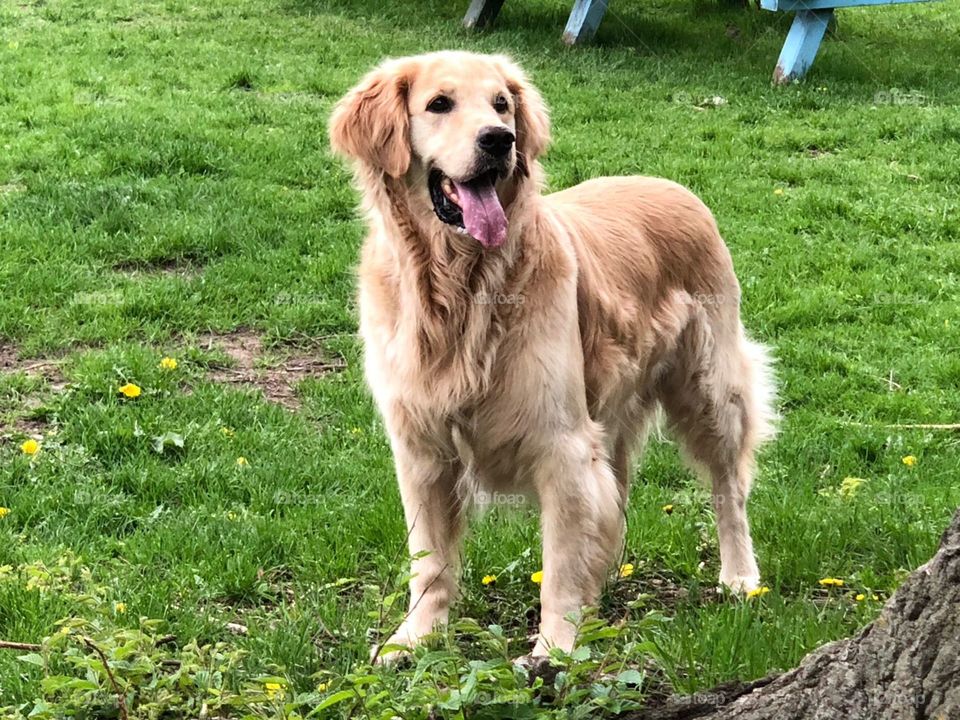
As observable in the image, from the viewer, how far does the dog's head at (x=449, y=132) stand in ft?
9.52

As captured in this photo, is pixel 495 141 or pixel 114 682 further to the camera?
pixel 495 141

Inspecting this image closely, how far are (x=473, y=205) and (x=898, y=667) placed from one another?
166 cm

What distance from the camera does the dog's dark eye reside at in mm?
3035

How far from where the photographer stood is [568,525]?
294 centimetres

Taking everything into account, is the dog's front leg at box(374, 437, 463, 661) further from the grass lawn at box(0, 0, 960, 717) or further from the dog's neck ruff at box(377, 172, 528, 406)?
the dog's neck ruff at box(377, 172, 528, 406)

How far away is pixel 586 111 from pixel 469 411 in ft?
22.4

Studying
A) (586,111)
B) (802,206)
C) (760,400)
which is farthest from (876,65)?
(760,400)

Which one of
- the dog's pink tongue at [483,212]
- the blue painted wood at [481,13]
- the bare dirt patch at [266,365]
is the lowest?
the bare dirt patch at [266,365]

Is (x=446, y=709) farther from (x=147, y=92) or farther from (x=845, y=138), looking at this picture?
(x=147, y=92)

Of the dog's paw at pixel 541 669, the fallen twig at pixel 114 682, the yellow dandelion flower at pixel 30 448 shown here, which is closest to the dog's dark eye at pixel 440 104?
the dog's paw at pixel 541 669

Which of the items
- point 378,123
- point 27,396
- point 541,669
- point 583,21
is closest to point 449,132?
point 378,123

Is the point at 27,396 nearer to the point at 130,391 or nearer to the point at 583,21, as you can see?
the point at 130,391

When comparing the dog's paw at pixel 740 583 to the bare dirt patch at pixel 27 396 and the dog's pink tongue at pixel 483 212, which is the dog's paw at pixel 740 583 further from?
the bare dirt patch at pixel 27 396

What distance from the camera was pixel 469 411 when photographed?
2.94 m
